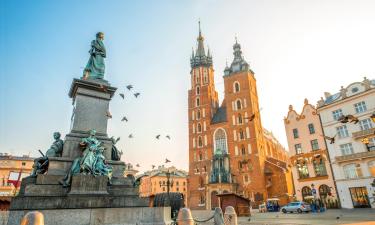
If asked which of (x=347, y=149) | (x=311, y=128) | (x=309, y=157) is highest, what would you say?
(x=311, y=128)

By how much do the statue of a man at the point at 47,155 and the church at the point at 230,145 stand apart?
3774 cm

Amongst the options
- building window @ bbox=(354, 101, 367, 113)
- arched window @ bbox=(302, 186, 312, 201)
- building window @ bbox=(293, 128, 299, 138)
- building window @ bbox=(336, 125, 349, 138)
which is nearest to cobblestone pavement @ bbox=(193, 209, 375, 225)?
building window @ bbox=(336, 125, 349, 138)

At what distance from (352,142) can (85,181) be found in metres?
30.1

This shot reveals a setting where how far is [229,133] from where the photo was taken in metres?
51.4

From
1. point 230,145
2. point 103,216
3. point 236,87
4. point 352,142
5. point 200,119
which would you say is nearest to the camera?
point 103,216

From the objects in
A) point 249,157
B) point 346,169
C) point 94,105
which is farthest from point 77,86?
point 249,157

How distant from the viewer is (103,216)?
23.0 feet

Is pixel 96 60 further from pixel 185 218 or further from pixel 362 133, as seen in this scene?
pixel 362 133

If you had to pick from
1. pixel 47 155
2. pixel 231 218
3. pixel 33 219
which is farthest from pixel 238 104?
pixel 33 219

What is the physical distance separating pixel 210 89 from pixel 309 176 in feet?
117

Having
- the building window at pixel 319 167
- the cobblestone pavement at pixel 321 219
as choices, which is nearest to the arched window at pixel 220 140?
the building window at pixel 319 167

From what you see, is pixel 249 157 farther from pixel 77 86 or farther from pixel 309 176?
pixel 77 86

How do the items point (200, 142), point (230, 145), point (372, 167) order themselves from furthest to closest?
point (200, 142)
point (230, 145)
point (372, 167)

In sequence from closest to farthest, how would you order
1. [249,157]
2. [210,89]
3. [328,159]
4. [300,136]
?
[328,159], [300,136], [249,157], [210,89]
